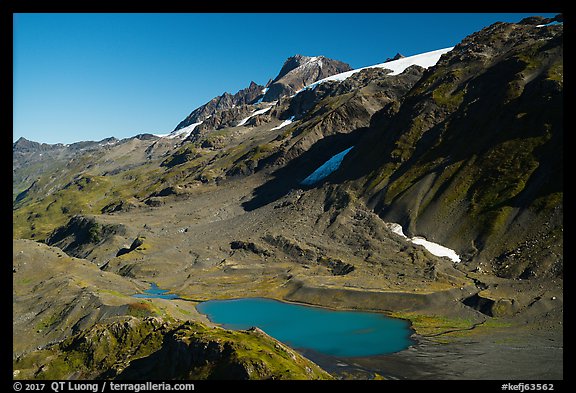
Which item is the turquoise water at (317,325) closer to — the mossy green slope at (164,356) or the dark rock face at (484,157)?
the mossy green slope at (164,356)

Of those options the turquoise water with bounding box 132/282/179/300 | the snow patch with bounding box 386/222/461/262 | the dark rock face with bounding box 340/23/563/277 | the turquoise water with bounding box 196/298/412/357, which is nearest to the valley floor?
the turquoise water with bounding box 132/282/179/300

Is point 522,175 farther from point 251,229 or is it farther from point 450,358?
point 251,229

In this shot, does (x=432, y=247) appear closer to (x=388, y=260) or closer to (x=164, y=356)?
(x=388, y=260)

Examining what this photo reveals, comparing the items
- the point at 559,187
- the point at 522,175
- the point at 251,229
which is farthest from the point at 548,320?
the point at 251,229

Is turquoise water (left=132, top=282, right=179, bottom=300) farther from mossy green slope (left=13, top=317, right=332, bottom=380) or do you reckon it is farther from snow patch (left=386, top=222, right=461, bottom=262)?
snow patch (left=386, top=222, right=461, bottom=262)

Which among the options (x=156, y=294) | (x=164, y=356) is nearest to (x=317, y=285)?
(x=156, y=294)

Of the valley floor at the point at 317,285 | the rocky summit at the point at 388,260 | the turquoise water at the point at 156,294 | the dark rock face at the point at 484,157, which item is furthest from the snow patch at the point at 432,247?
the turquoise water at the point at 156,294
